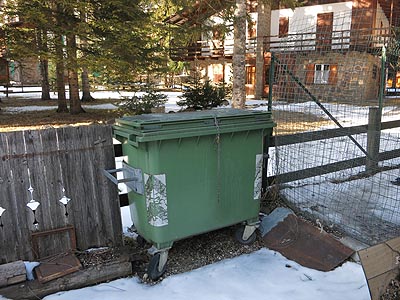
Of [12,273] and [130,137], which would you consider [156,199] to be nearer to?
[130,137]

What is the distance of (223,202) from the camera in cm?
317

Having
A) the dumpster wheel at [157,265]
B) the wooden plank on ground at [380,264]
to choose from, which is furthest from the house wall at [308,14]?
the dumpster wheel at [157,265]

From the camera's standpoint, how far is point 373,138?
4887 millimetres

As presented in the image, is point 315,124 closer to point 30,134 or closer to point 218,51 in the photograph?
point 30,134

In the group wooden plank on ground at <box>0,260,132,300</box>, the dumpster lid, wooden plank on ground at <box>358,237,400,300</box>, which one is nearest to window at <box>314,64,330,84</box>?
the dumpster lid

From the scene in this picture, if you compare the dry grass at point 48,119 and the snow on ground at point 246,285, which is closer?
the snow on ground at point 246,285

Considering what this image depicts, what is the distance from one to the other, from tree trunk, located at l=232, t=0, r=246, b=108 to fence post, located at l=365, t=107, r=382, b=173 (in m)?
5.84

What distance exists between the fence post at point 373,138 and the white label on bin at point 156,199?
10.0 feet

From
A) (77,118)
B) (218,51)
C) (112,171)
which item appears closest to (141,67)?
(77,118)

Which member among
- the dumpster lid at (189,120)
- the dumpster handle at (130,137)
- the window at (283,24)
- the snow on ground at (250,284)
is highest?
the window at (283,24)

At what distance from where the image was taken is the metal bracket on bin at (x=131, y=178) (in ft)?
9.50

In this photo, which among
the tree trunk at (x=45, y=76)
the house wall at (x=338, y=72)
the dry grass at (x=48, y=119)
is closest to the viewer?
the house wall at (x=338, y=72)

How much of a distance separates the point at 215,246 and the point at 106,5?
9.36 m

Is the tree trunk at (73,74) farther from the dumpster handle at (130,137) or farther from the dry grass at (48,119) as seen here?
the dumpster handle at (130,137)
